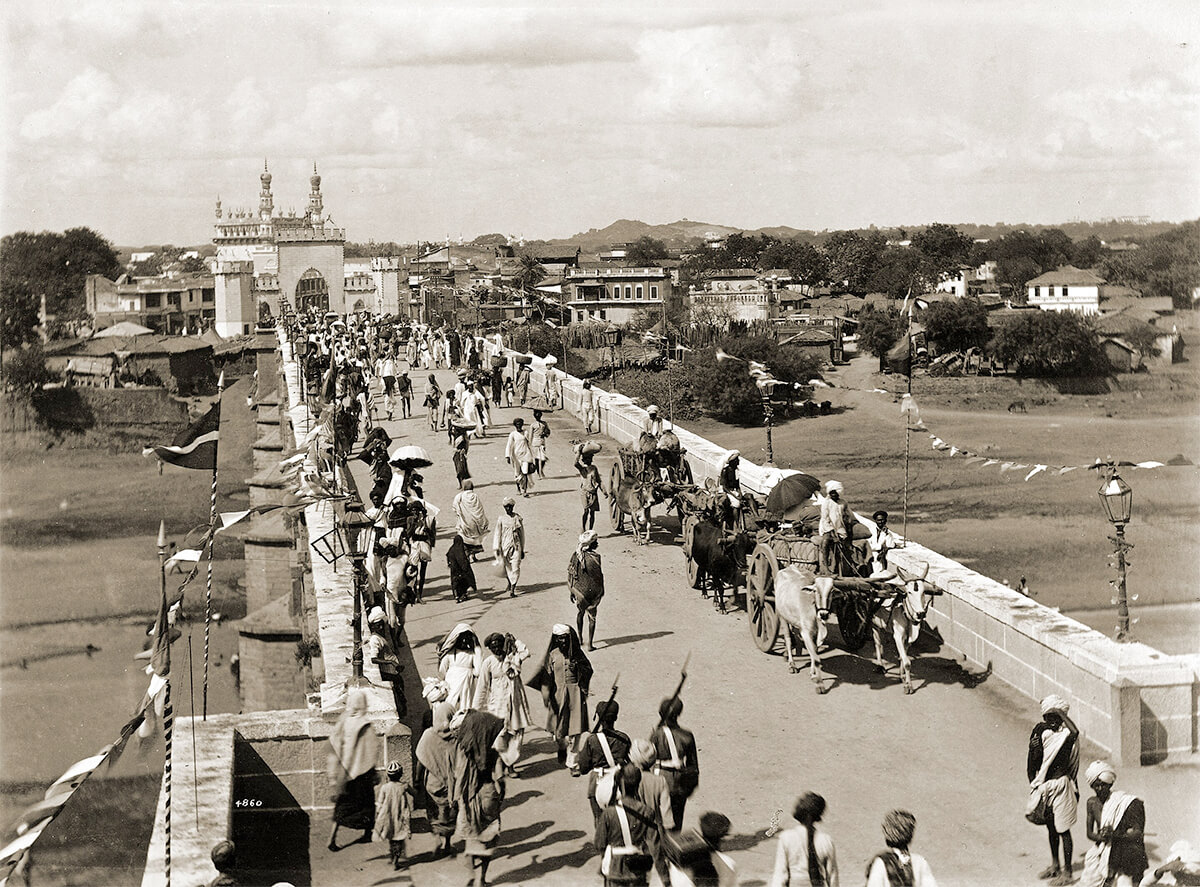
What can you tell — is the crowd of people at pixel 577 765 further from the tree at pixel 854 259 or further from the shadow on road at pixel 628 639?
the tree at pixel 854 259

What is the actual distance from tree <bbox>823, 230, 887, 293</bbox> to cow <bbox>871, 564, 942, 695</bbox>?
114381mm

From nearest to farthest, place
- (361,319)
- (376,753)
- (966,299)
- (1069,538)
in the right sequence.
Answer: (376,753) → (1069,538) → (361,319) → (966,299)

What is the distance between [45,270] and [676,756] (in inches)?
3817

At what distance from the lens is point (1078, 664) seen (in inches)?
360

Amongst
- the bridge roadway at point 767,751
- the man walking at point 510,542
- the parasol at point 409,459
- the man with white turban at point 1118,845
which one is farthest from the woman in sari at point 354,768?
the parasol at point 409,459

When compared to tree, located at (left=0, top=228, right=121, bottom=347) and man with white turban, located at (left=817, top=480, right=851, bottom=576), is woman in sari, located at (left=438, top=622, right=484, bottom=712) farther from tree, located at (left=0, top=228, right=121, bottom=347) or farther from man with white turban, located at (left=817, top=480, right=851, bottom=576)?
tree, located at (left=0, top=228, right=121, bottom=347)

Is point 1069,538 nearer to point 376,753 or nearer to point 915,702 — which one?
point 915,702

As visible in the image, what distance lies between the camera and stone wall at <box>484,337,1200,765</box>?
8.68 meters

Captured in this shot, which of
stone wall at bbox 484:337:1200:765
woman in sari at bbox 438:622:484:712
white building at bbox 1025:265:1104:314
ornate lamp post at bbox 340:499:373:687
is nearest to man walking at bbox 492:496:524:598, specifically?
ornate lamp post at bbox 340:499:373:687

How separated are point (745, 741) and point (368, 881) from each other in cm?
287

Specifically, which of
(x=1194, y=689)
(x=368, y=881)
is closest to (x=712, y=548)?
(x=1194, y=689)

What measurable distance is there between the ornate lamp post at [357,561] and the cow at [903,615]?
3.84 meters

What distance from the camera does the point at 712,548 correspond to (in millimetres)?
12594

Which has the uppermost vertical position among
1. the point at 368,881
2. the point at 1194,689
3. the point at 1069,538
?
the point at 1194,689
